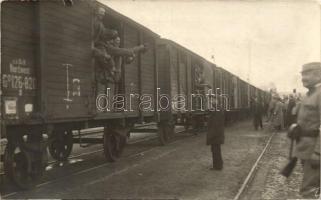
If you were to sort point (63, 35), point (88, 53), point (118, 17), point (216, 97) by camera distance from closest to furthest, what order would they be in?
1. point (63, 35)
2. point (88, 53)
3. point (216, 97)
4. point (118, 17)

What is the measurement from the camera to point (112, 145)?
11.6 meters

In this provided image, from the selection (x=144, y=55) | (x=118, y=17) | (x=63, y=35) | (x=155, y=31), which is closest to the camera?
(x=63, y=35)

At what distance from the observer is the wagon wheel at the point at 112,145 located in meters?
11.2

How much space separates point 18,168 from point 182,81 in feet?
39.5

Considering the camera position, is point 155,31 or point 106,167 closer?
point 106,167

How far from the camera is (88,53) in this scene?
9.38 meters

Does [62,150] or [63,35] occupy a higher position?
[63,35]

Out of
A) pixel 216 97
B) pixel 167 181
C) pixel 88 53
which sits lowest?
pixel 167 181

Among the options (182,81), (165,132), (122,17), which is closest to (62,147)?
(122,17)

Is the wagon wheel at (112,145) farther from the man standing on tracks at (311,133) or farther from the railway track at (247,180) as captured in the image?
Answer: the man standing on tracks at (311,133)

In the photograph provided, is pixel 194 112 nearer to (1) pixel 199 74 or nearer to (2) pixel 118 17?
(1) pixel 199 74

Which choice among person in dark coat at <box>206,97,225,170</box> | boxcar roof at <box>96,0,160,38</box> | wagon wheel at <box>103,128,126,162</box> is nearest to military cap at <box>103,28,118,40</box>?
boxcar roof at <box>96,0,160,38</box>

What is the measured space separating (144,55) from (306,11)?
4.98 m

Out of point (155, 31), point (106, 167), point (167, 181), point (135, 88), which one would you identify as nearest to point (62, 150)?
point (106, 167)
